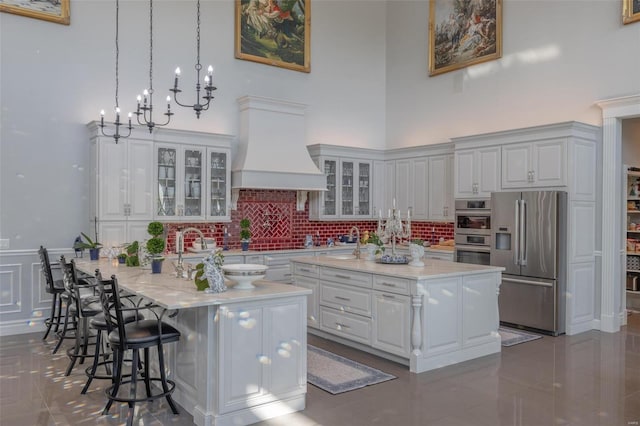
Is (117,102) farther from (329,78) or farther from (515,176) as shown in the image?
(515,176)

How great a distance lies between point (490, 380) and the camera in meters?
4.95

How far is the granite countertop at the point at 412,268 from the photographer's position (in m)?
5.23

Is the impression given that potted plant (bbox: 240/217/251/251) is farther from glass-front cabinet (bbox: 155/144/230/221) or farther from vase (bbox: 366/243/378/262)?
vase (bbox: 366/243/378/262)

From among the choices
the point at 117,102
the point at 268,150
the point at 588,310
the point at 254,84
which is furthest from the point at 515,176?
the point at 117,102

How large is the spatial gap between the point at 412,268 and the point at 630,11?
4741mm

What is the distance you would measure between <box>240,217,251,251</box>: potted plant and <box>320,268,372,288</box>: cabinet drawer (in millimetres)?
2356

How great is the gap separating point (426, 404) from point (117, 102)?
19.6 feet

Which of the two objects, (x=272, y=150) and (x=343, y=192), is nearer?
(x=272, y=150)

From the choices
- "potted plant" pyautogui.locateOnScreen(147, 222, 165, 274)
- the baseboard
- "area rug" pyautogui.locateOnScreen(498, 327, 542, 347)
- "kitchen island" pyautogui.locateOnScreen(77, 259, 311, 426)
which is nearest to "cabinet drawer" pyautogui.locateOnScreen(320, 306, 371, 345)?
"kitchen island" pyautogui.locateOnScreen(77, 259, 311, 426)

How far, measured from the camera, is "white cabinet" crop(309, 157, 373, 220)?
9.40 metres

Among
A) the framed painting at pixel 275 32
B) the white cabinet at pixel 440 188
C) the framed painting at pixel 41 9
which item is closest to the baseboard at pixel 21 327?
the framed painting at pixel 41 9

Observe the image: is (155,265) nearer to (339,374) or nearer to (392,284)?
(339,374)

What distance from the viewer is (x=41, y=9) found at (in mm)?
7043

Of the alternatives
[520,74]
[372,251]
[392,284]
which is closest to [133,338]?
[392,284]
